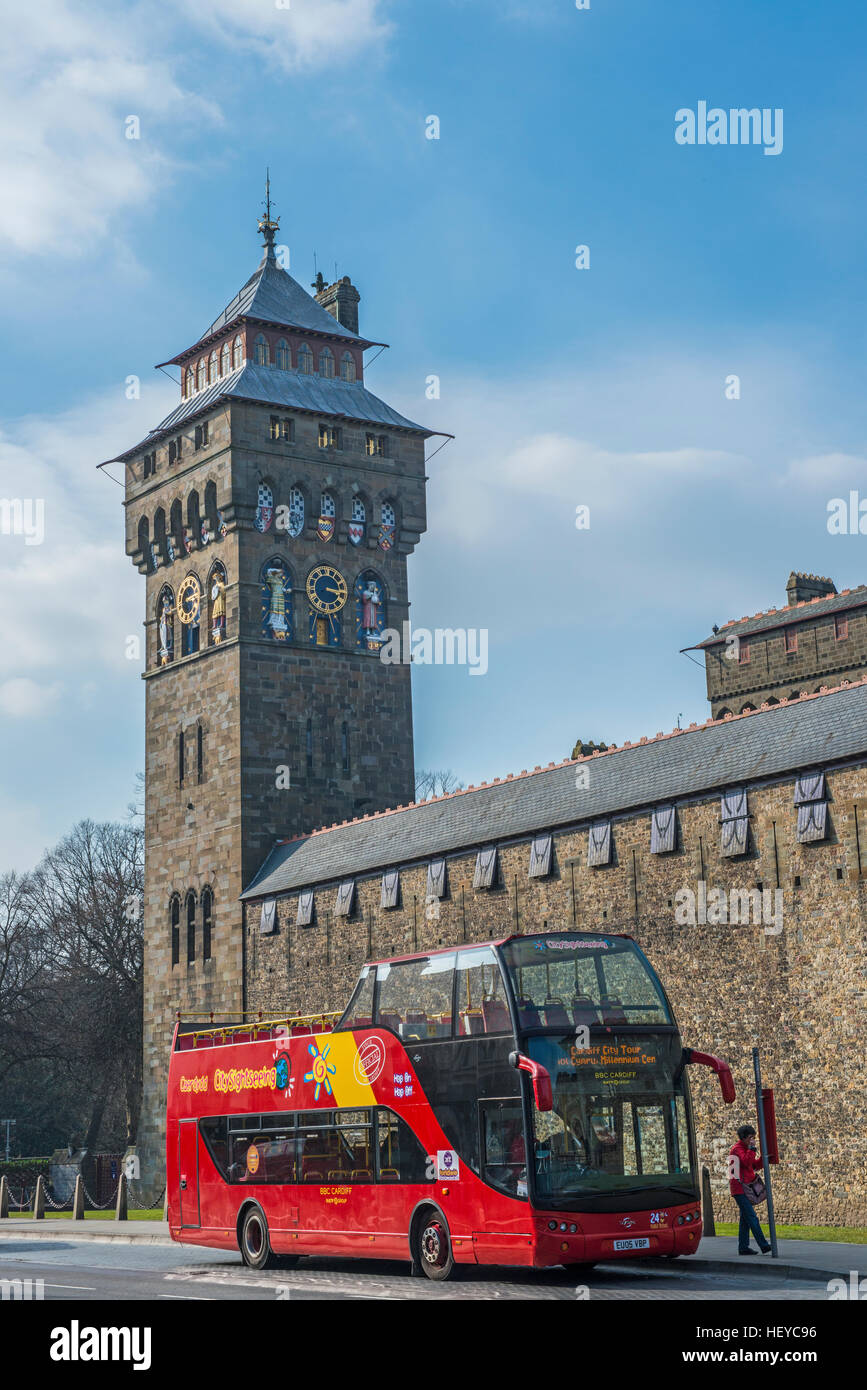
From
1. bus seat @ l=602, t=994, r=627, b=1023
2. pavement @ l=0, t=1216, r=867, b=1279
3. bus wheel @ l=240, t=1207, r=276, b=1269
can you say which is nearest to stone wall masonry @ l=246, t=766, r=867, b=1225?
pavement @ l=0, t=1216, r=867, b=1279

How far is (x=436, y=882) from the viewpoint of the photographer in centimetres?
3647

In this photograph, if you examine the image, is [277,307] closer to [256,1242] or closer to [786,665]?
[786,665]

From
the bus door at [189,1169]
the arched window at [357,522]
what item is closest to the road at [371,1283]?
the bus door at [189,1169]

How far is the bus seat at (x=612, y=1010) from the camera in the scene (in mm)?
18672

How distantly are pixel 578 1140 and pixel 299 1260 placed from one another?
774 cm

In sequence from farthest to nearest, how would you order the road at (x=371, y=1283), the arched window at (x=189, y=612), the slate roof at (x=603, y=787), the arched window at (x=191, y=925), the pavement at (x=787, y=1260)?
the arched window at (x=189, y=612) → the arched window at (x=191, y=925) → the slate roof at (x=603, y=787) → the pavement at (x=787, y=1260) → the road at (x=371, y=1283)

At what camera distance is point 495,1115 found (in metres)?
18.4

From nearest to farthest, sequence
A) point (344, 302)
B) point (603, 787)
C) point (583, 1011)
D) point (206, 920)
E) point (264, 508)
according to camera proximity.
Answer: point (583, 1011), point (603, 787), point (206, 920), point (264, 508), point (344, 302)

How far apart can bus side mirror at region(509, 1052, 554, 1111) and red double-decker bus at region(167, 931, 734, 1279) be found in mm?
21

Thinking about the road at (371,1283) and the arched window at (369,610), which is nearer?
the road at (371,1283)

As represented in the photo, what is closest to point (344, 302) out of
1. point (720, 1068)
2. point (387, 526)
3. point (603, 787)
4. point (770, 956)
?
point (387, 526)

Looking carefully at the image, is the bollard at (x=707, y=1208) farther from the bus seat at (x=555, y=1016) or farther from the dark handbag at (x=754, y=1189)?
the bus seat at (x=555, y=1016)

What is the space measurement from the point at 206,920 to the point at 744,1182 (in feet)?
92.8

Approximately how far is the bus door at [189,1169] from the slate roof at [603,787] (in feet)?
34.9
